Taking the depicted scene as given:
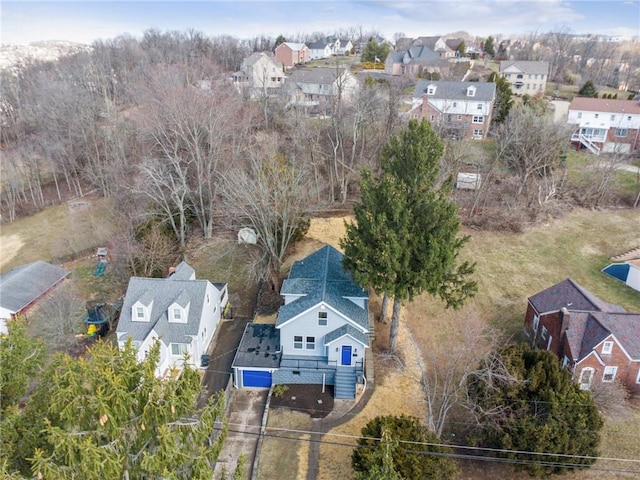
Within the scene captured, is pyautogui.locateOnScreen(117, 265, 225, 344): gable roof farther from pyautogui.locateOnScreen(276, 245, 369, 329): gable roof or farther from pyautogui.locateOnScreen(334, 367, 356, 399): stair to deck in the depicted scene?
pyautogui.locateOnScreen(334, 367, 356, 399): stair to deck

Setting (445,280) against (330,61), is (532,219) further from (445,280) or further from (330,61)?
(330,61)

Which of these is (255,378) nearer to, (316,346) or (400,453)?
(316,346)

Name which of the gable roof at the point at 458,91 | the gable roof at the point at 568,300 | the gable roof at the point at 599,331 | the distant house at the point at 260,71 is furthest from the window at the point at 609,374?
the distant house at the point at 260,71

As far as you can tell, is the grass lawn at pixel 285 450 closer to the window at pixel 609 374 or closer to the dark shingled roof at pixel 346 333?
the dark shingled roof at pixel 346 333

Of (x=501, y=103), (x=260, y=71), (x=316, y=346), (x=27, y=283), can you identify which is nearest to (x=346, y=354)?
(x=316, y=346)

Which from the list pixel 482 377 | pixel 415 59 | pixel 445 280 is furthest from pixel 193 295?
pixel 415 59
